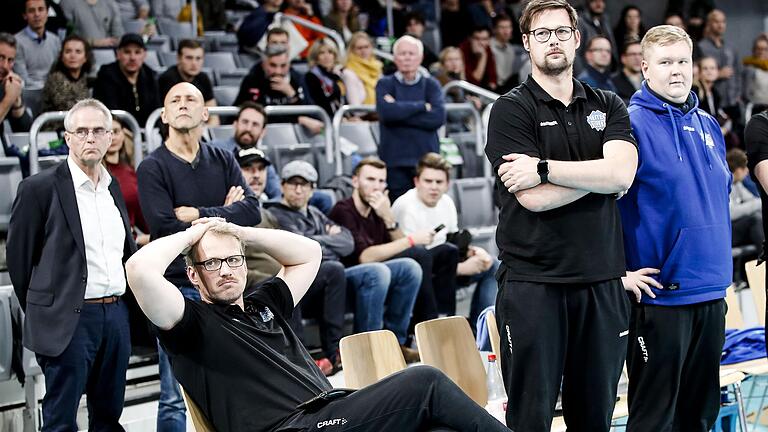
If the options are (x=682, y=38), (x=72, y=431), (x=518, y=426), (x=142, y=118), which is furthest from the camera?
(x=142, y=118)

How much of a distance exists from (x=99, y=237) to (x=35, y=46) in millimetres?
3752

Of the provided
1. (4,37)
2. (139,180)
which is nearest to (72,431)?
(139,180)

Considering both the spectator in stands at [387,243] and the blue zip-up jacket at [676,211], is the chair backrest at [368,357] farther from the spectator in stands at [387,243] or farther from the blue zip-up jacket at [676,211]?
the spectator in stands at [387,243]

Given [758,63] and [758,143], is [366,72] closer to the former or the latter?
[758,63]

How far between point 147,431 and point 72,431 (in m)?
0.63

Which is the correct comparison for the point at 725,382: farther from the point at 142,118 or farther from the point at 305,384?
the point at 142,118

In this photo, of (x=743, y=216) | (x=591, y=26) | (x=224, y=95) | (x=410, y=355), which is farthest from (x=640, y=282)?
(x=591, y=26)

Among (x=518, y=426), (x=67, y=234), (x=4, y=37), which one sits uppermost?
(x=4, y=37)

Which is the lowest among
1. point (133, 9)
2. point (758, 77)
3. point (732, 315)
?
point (732, 315)

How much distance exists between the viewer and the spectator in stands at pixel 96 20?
8195mm

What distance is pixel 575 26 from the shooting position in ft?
10.5

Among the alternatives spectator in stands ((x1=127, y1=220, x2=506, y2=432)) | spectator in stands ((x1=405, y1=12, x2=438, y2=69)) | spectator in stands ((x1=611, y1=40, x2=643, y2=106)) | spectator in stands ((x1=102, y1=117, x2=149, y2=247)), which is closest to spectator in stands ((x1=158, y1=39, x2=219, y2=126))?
spectator in stands ((x1=102, y1=117, x2=149, y2=247))

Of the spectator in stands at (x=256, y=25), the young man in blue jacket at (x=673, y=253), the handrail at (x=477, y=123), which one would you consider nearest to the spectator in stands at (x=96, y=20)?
the spectator in stands at (x=256, y=25)

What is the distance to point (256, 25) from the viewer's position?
349 inches
